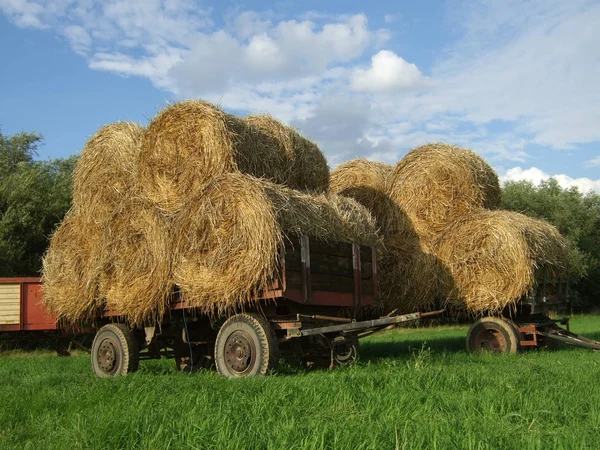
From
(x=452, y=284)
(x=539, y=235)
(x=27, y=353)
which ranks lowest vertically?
(x=27, y=353)

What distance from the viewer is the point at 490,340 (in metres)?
12.2

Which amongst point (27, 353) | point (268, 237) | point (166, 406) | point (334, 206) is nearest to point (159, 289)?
point (268, 237)

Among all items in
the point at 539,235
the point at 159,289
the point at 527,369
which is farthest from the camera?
the point at 539,235

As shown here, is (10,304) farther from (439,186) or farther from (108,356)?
(439,186)

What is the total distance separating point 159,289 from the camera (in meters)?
9.63

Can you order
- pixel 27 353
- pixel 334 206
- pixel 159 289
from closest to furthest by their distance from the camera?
pixel 159 289 < pixel 334 206 < pixel 27 353

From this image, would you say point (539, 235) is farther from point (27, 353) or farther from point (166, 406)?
point (27, 353)

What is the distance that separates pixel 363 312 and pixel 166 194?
390 centimetres

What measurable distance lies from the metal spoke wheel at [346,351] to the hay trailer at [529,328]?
326 cm

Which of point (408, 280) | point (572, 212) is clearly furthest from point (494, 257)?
point (572, 212)

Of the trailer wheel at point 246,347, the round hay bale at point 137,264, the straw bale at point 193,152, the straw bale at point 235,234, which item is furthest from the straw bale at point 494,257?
the round hay bale at point 137,264

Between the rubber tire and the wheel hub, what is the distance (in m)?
0.06

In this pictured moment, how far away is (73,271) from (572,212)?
106 ft

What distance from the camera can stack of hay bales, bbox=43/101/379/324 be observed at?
28.9 feet
